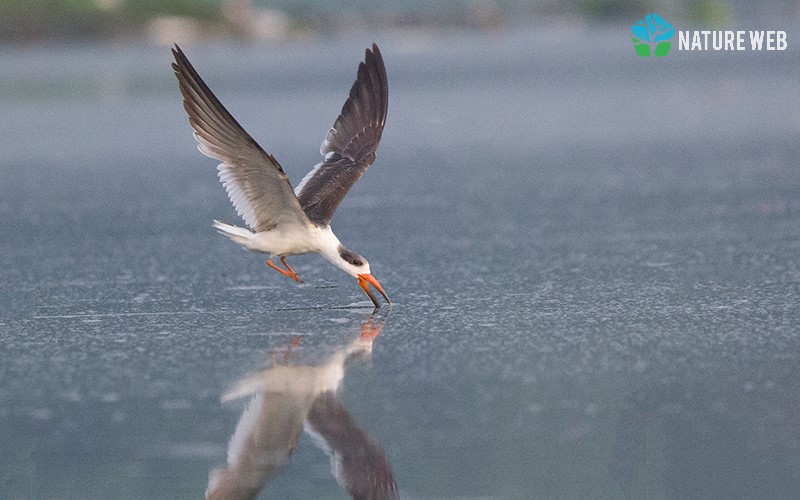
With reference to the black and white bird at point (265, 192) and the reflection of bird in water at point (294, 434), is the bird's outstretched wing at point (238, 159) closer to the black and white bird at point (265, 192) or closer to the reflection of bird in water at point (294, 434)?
the black and white bird at point (265, 192)

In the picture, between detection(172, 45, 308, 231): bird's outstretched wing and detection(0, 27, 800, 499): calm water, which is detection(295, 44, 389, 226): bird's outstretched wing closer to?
detection(0, 27, 800, 499): calm water

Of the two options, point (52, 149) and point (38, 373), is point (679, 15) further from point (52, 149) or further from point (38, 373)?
point (38, 373)

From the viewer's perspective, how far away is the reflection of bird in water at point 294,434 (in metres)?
5.13

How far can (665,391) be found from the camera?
6230 mm

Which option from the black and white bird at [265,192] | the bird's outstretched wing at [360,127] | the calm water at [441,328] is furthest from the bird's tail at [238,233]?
the bird's outstretched wing at [360,127]

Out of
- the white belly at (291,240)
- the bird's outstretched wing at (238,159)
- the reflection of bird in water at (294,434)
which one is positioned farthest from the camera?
the white belly at (291,240)

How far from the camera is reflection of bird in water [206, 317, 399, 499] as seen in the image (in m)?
5.13

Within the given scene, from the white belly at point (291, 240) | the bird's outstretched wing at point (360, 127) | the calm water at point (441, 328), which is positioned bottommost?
the calm water at point (441, 328)

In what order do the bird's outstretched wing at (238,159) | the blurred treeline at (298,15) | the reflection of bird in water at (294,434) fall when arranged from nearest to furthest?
the reflection of bird in water at (294,434) → the bird's outstretched wing at (238,159) → the blurred treeline at (298,15)

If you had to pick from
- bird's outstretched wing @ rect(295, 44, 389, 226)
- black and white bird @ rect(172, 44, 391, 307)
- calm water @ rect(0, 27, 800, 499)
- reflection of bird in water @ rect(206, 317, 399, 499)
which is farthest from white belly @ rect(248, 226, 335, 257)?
reflection of bird in water @ rect(206, 317, 399, 499)

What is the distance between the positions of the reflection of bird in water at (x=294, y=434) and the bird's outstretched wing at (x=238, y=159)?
4.34 ft

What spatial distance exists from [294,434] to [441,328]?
2122mm

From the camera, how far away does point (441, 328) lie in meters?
7.75

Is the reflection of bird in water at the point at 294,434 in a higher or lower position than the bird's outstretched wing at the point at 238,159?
lower
